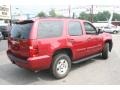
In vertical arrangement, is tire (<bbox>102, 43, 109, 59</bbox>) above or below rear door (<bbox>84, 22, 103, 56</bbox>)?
below

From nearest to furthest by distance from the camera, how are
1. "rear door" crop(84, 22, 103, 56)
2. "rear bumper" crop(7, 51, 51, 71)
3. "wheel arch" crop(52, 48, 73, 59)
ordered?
"rear bumper" crop(7, 51, 51, 71)
"wheel arch" crop(52, 48, 73, 59)
"rear door" crop(84, 22, 103, 56)

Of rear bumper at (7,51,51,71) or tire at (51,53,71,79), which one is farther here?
tire at (51,53,71,79)

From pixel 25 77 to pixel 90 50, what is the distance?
8.68ft

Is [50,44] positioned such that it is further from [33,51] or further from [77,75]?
[77,75]

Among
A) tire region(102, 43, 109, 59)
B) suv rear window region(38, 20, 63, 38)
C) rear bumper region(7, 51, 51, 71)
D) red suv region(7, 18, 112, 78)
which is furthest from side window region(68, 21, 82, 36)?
tire region(102, 43, 109, 59)

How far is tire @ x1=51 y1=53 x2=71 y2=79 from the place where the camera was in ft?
20.1

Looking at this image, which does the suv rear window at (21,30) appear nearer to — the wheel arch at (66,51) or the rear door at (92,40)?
the wheel arch at (66,51)

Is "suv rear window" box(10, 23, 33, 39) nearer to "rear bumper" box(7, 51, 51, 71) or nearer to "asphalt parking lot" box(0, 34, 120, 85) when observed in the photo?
"rear bumper" box(7, 51, 51, 71)

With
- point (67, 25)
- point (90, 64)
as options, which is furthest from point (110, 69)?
point (67, 25)

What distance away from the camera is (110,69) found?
7.28m

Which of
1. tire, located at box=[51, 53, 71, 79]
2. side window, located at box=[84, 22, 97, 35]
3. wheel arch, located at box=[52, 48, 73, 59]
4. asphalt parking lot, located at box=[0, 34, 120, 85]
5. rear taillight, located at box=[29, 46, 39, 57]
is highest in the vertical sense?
side window, located at box=[84, 22, 97, 35]

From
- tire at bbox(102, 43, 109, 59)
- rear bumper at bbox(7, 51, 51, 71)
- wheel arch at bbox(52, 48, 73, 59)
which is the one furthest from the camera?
tire at bbox(102, 43, 109, 59)

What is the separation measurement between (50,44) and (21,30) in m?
1.03
